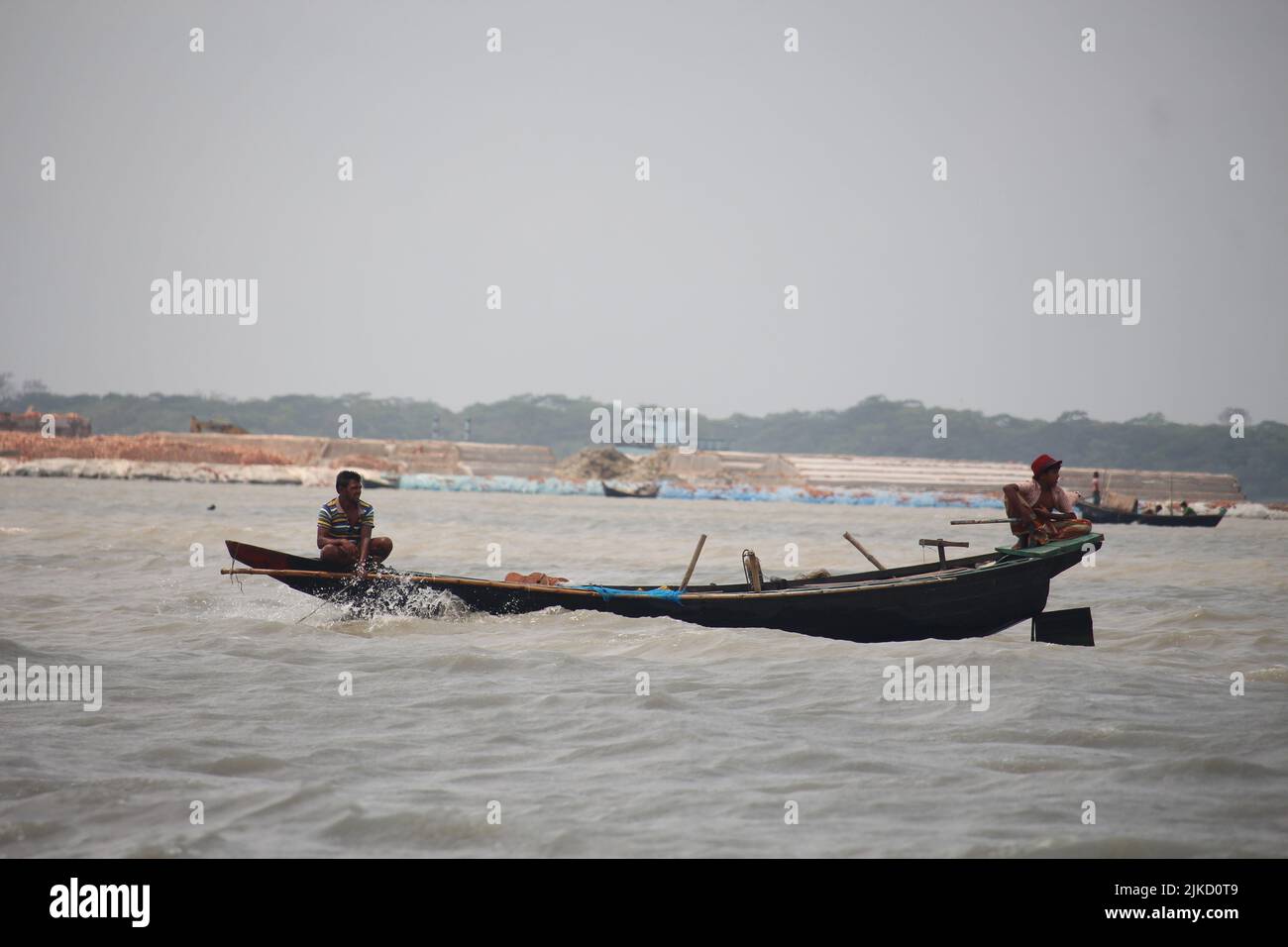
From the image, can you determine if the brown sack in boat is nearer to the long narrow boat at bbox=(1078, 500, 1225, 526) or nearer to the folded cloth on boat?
the folded cloth on boat

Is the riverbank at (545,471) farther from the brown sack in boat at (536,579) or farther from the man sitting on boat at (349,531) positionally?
the brown sack in boat at (536,579)

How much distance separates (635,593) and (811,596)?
1.80m

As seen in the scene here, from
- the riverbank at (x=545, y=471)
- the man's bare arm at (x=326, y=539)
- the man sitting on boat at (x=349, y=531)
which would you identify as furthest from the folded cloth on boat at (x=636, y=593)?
the riverbank at (x=545, y=471)

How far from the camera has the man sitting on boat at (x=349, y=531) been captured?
1198 centimetres

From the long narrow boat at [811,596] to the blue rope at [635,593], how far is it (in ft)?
0.04

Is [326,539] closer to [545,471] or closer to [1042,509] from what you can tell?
[1042,509]

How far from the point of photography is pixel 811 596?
35.8 ft

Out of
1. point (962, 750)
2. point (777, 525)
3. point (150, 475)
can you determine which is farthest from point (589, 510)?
point (962, 750)

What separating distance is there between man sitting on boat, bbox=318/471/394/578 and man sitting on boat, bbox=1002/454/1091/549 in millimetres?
6260

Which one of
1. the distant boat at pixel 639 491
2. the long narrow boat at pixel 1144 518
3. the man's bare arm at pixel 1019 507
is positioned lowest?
the long narrow boat at pixel 1144 518

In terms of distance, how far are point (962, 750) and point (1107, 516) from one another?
39.5m

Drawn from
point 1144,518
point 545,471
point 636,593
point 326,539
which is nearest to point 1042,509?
point 636,593
